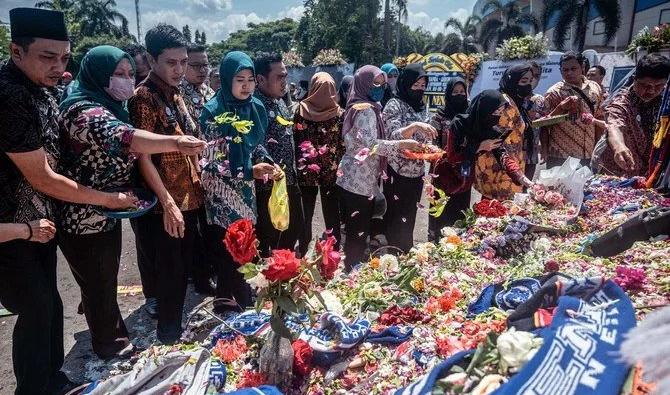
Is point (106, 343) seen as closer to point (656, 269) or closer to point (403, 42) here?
point (656, 269)

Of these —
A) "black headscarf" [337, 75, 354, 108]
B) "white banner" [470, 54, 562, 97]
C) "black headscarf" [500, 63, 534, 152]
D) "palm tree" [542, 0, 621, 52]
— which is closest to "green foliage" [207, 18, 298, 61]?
"palm tree" [542, 0, 621, 52]

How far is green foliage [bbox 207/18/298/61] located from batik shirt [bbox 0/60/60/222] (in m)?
73.5

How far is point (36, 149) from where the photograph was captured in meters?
2.07

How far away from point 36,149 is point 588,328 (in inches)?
91.6

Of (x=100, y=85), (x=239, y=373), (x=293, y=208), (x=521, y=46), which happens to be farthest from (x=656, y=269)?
(x=521, y=46)

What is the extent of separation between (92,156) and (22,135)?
0.42 metres

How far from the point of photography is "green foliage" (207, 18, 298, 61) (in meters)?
73.4

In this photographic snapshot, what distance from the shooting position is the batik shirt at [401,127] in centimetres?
398

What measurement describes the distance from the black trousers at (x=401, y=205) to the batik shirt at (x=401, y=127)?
0.07 m

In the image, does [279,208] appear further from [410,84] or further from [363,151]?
[410,84]

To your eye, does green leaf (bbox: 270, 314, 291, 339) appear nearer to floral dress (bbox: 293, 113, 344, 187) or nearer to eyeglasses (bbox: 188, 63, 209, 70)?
floral dress (bbox: 293, 113, 344, 187)

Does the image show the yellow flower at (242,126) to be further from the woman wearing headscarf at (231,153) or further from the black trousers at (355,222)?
the black trousers at (355,222)

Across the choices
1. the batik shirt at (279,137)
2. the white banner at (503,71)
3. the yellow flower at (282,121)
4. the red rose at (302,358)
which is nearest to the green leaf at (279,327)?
the red rose at (302,358)

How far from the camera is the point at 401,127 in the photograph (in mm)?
3977
